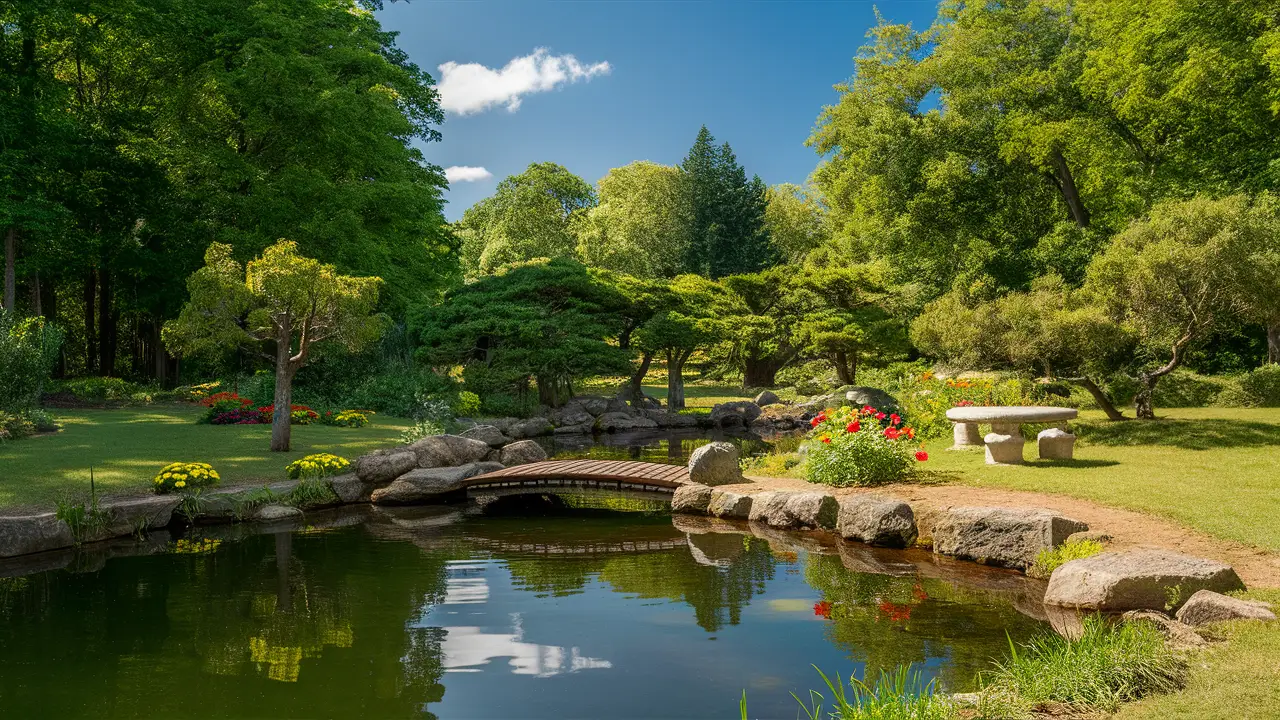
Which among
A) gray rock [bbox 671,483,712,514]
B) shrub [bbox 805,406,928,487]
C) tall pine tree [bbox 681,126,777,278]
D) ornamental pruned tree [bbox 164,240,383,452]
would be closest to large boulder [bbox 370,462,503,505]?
ornamental pruned tree [bbox 164,240,383,452]

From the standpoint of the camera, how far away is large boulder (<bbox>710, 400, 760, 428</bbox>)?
86.4 feet

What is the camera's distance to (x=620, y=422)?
990 inches

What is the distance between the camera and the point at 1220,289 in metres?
12.8

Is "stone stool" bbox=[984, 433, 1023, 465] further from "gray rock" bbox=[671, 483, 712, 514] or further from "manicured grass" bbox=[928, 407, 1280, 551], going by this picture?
"gray rock" bbox=[671, 483, 712, 514]

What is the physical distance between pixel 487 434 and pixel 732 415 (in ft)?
33.1

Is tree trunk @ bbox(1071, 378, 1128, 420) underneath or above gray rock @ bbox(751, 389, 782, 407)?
above

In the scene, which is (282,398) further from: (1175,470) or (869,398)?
(869,398)

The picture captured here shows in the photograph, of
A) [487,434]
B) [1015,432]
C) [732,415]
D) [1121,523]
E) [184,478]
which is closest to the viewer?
[1121,523]

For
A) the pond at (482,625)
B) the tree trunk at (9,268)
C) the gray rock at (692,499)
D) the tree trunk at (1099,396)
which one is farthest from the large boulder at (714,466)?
the tree trunk at (9,268)

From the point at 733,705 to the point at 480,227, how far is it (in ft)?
161

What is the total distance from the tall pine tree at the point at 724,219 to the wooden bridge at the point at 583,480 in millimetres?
27603

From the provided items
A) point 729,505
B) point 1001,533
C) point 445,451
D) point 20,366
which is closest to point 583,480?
point 729,505

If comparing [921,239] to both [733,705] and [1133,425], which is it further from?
[733,705]

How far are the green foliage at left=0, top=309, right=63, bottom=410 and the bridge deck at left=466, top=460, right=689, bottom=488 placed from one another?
9.68 meters
